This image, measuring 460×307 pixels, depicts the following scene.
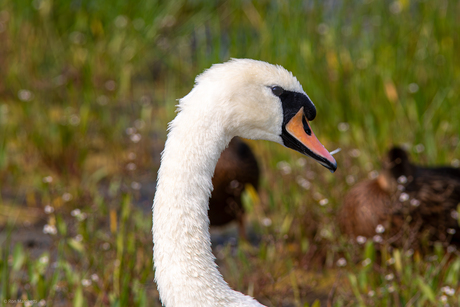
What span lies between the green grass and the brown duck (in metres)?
0.15

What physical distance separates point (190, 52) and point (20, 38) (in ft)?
5.62

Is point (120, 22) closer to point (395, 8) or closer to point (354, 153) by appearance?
point (395, 8)

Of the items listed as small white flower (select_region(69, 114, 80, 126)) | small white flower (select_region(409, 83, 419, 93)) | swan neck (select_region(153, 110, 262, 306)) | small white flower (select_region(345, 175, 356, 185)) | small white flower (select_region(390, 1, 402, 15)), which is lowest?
small white flower (select_region(69, 114, 80, 126))

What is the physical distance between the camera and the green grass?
2811mm

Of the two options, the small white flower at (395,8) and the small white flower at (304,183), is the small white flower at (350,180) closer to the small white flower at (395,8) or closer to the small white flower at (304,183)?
the small white flower at (304,183)

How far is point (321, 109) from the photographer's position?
448 centimetres

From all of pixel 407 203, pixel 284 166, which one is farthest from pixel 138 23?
pixel 407 203

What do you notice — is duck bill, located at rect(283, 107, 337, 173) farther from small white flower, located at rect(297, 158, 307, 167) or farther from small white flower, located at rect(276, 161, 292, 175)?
small white flower, located at rect(276, 161, 292, 175)

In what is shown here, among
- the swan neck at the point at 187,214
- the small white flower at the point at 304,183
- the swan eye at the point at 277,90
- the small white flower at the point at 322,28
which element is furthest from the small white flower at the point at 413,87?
the swan neck at the point at 187,214

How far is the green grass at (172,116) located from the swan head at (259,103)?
0.88 metres

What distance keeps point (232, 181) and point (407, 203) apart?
1072mm

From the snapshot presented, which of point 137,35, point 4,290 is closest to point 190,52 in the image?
point 137,35

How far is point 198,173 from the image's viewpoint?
5.66ft

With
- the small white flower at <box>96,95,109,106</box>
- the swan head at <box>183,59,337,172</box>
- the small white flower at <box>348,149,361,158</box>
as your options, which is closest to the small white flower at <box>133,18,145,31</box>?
the small white flower at <box>96,95,109,106</box>
